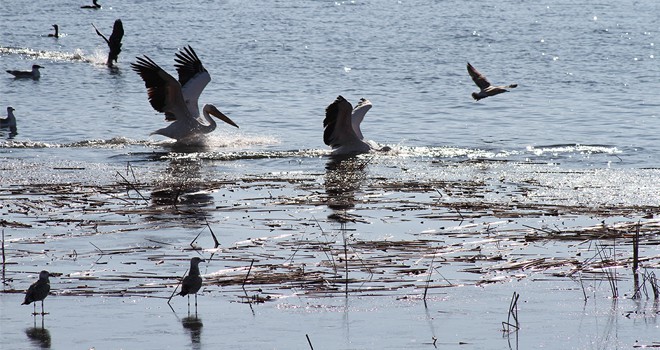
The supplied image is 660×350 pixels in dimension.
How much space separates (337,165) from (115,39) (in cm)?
1384

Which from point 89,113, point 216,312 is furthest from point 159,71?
point 216,312

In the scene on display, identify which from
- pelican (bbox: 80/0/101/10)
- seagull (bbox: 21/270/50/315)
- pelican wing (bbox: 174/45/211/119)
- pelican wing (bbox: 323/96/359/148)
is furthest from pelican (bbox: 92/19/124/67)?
seagull (bbox: 21/270/50/315)

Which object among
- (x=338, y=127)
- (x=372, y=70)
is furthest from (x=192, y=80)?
(x=372, y=70)

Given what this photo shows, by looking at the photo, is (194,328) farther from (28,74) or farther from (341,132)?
(28,74)

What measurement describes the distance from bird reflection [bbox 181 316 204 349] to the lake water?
0.05m

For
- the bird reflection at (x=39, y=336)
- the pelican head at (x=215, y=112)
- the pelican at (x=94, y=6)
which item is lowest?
the pelican at (x=94, y=6)

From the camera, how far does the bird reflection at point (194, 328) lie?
18.2 ft

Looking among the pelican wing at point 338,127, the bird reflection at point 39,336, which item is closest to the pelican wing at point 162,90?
the pelican wing at point 338,127

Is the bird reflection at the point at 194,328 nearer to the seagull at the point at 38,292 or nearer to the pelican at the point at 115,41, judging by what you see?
the seagull at the point at 38,292

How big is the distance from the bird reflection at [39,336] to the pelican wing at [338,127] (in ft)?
27.0

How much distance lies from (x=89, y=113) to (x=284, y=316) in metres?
12.3

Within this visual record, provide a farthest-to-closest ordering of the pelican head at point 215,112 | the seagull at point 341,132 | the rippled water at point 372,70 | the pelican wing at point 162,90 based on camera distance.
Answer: the rippled water at point 372,70 < the pelican head at point 215,112 < the pelican wing at point 162,90 < the seagull at point 341,132

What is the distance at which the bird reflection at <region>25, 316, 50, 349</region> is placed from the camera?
5475mm

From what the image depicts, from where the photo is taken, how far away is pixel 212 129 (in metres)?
14.9
